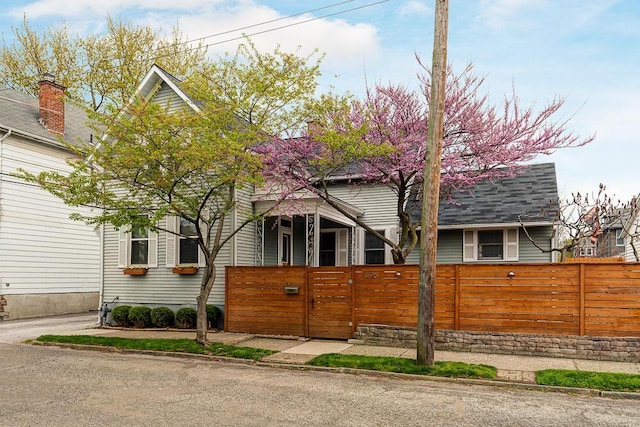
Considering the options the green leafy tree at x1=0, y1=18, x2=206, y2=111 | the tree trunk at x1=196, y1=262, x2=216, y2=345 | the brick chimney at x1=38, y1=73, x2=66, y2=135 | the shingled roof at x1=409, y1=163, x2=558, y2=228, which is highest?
the green leafy tree at x1=0, y1=18, x2=206, y2=111

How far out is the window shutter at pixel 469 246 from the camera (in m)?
17.3

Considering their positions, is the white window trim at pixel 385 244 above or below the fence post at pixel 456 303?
above

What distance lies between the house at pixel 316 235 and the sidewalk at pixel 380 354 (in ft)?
5.92

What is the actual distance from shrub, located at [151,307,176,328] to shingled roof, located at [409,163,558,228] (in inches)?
322

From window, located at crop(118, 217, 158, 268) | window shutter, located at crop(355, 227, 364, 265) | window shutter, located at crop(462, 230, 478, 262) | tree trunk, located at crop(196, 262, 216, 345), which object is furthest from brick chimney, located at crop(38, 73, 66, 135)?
window shutter, located at crop(462, 230, 478, 262)

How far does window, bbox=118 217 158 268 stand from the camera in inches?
601

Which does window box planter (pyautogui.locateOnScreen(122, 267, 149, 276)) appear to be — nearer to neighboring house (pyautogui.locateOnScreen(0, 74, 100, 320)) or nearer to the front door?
the front door

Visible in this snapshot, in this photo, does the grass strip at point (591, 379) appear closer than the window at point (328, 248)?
Yes

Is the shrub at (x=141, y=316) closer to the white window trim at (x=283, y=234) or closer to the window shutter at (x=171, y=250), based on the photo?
the window shutter at (x=171, y=250)

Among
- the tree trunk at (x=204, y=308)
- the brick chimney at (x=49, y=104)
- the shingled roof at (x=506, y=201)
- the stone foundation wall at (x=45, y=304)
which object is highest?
the brick chimney at (x=49, y=104)

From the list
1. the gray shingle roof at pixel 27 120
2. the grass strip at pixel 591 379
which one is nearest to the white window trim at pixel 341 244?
the gray shingle roof at pixel 27 120

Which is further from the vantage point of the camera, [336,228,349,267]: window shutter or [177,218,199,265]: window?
[336,228,349,267]: window shutter

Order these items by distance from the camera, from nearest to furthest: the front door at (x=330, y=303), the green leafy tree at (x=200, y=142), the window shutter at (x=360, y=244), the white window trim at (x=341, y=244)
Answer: the green leafy tree at (x=200, y=142) < the front door at (x=330, y=303) < the window shutter at (x=360, y=244) < the white window trim at (x=341, y=244)

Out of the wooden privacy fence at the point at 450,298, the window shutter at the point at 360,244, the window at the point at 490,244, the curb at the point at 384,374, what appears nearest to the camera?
the curb at the point at 384,374
